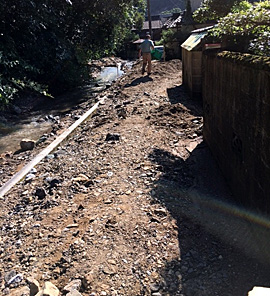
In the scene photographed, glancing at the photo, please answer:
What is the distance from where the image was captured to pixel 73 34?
653 inches

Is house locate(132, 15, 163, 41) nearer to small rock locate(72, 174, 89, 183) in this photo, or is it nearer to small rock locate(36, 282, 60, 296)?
small rock locate(72, 174, 89, 183)

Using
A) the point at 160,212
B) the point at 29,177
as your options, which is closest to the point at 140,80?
the point at 29,177

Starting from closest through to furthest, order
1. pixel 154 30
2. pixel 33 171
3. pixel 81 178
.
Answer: pixel 81 178, pixel 33 171, pixel 154 30

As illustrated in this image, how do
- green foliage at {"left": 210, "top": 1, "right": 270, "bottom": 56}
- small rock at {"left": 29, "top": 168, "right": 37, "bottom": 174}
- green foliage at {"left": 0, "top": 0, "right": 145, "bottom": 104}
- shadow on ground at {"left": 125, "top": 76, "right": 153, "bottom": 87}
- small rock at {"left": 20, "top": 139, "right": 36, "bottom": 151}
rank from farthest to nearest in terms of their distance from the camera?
shadow on ground at {"left": 125, "top": 76, "right": 153, "bottom": 87}
small rock at {"left": 20, "top": 139, "right": 36, "bottom": 151}
green foliage at {"left": 0, "top": 0, "right": 145, "bottom": 104}
small rock at {"left": 29, "top": 168, "right": 37, "bottom": 174}
green foliage at {"left": 210, "top": 1, "right": 270, "bottom": 56}

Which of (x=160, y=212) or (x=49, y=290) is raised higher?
(x=49, y=290)

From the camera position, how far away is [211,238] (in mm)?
4000

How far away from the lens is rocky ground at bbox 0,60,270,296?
11.1ft

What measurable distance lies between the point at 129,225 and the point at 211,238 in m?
1.02

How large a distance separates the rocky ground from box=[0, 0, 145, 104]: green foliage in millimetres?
2465

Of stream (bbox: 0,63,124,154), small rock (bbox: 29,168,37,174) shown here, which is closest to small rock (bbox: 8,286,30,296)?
small rock (bbox: 29,168,37,174)

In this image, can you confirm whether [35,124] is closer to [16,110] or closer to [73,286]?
[16,110]

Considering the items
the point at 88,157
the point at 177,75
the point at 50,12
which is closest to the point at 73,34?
the point at 50,12

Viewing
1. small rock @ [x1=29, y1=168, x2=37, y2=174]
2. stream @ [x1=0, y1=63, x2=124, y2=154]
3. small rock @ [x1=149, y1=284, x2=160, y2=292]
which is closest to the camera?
small rock @ [x1=149, y1=284, x2=160, y2=292]

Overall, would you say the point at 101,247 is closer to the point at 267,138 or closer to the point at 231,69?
the point at 267,138
